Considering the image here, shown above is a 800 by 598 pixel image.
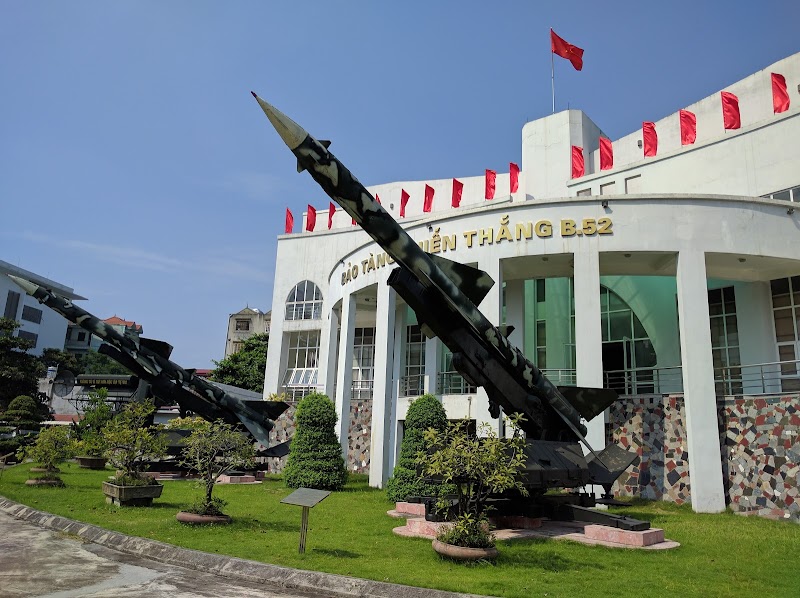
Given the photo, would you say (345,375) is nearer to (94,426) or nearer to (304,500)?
(94,426)

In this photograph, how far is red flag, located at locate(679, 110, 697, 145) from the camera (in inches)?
992

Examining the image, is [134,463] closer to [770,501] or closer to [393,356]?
[393,356]

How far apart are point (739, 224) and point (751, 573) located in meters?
11.1

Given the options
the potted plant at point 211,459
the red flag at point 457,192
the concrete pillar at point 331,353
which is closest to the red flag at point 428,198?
the red flag at point 457,192

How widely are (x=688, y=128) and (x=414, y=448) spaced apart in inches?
752

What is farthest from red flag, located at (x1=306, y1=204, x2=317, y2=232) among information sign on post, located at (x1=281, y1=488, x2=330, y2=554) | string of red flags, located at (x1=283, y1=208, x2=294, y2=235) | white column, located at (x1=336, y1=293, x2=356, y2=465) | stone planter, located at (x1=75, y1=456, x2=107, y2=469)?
information sign on post, located at (x1=281, y1=488, x2=330, y2=554)

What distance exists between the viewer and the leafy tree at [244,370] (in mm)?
46281

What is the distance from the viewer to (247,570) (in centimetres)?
791

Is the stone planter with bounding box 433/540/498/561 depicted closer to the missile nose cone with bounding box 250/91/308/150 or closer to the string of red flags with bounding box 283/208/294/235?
the missile nose cone with bounding box 250/91/308/150

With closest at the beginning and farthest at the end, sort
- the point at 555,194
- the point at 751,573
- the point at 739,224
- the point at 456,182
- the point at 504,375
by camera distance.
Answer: the point at 751,573 → the point at 504,375 → the point at 739,224 → the point at 555,194 → the point at 456,182

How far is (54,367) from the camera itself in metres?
53.5

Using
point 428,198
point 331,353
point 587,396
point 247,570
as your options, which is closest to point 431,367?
point 331,353

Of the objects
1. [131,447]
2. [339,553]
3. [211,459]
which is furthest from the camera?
[131,447]

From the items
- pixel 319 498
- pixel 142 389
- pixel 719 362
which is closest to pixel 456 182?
pixel 719 362
